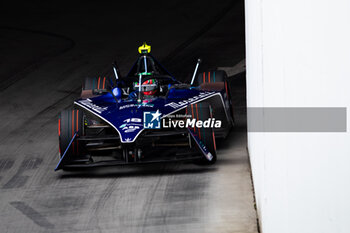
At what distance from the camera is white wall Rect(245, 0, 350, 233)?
241 cm

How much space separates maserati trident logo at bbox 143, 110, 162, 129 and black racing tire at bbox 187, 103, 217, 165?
0.43 meters

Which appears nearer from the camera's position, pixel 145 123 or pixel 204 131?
pixel 145 123

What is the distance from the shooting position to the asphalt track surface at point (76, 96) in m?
6.56

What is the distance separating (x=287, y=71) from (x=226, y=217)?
125 inches

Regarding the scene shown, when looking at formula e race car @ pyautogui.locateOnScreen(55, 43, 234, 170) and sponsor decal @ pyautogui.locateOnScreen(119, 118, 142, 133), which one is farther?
formula e race car @ pyautogui.locateOnScreen(55, 43, 234, 170)

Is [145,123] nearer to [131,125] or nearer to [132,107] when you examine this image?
[131,125]

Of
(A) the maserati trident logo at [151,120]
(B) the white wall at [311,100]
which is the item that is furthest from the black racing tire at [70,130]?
(B) the white wall at [311,100]

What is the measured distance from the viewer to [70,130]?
8211mm

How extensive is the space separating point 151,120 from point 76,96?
5.63 m

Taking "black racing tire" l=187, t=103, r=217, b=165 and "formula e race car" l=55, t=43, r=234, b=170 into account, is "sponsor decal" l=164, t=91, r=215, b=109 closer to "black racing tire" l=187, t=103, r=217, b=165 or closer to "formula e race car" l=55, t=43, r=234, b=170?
"formula e race car" l=55, t=43, r=234, b=170

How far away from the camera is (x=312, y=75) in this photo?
9.02 ft

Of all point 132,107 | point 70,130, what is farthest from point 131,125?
point 70,130

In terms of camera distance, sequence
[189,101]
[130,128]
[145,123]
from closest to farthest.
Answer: [130,128], [145,123], [189,101]

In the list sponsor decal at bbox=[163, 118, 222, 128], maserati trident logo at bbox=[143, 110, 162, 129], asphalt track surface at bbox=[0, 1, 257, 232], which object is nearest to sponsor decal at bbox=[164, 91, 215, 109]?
sponsor decal at bbox=[163, 118, 222, 128]
